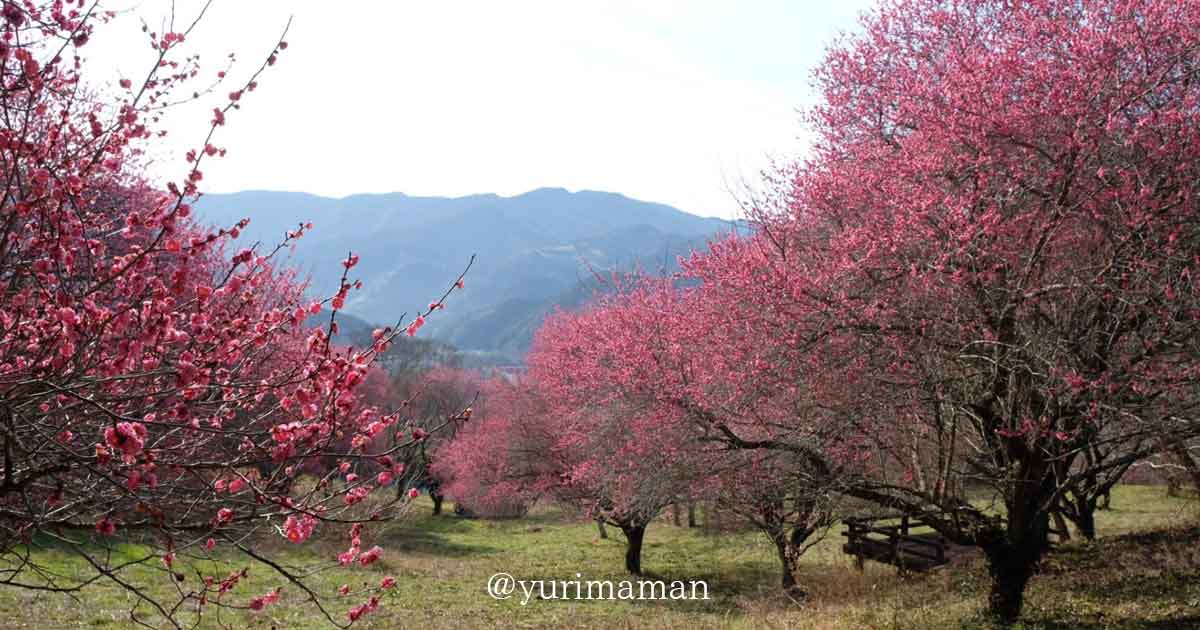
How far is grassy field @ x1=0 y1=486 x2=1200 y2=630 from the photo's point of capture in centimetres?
1068

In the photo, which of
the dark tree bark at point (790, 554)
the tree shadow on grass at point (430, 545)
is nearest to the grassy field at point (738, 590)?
the dark tree bark at point (790, 554)

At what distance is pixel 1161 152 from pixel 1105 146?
1.73 feet

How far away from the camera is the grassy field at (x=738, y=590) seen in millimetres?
10680

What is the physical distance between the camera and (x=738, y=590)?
20469mm

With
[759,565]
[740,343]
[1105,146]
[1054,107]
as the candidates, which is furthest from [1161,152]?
[759,565]

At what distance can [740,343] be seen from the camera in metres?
10.8

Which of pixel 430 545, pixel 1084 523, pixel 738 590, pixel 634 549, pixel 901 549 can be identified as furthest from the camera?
pixel 430 545

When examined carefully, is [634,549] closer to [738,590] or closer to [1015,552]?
[738,590]

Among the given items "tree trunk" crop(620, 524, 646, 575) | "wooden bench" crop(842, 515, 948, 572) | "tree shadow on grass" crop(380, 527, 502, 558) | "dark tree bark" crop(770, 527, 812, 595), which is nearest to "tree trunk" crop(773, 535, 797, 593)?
"dark tree bark" crop(770, 527, 812, 595)

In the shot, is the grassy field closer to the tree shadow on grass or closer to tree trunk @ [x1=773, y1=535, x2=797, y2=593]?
tree trunk @ [x1=773, y1=535, x2=797, y2=593]

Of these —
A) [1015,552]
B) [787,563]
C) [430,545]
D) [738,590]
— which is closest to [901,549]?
[787,563]

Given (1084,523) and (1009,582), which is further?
(1084,523)

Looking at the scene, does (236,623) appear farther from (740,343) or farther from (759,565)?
(759,565)

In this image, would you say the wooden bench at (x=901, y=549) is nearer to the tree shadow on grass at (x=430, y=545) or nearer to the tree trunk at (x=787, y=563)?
the tree trunk at (x=787, y=563)
